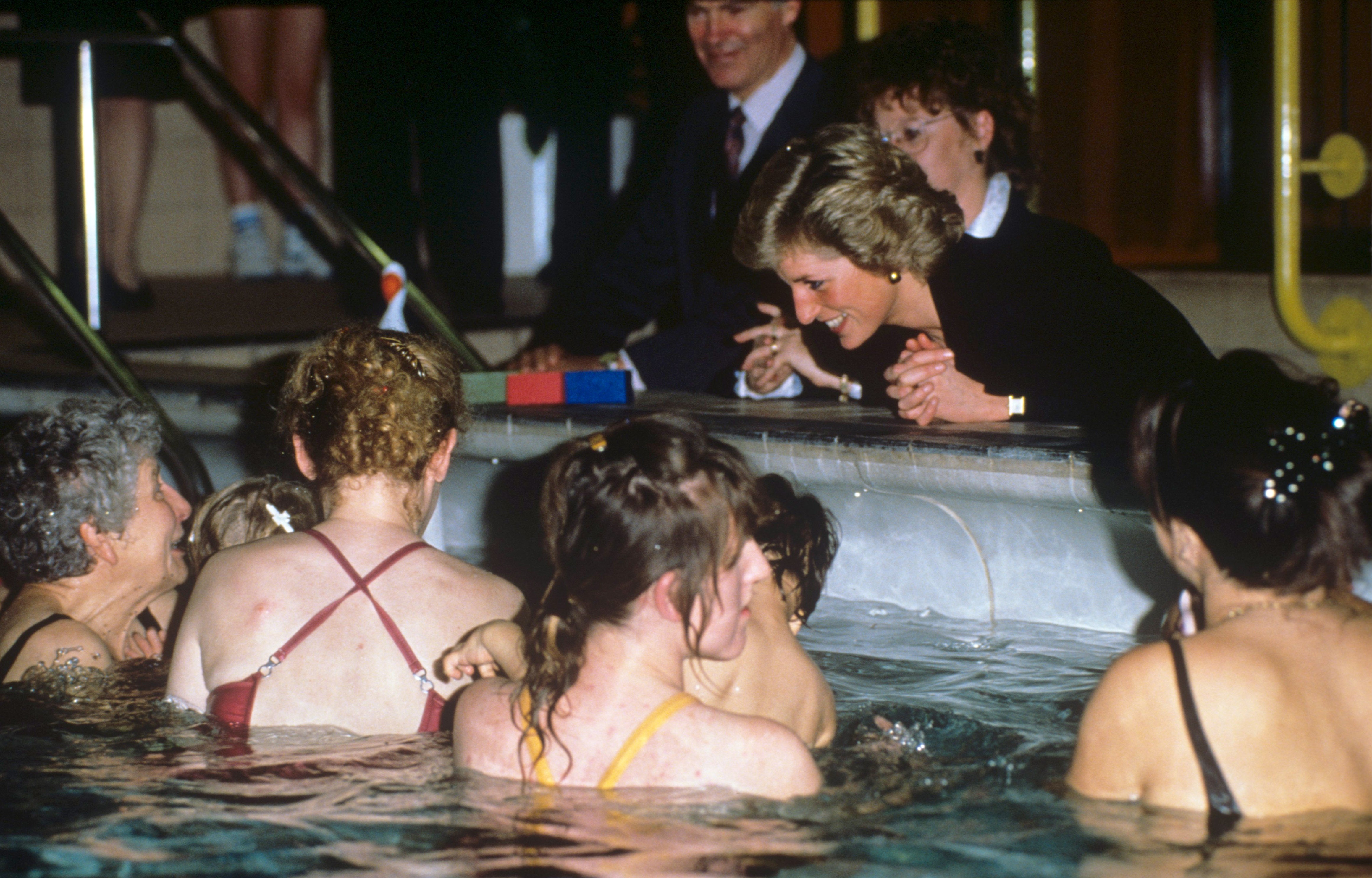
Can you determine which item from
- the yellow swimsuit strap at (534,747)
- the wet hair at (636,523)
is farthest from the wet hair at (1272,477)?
the yellow swimsuit strap at (534,747)

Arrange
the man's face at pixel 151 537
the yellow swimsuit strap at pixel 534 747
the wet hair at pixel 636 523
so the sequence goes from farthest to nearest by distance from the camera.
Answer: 1. the man's face at pixel 151 537
2. the yellow swimsuit strap at pixel 534 747
3. the wet hair at pixel 636 523

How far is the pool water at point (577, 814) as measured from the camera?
6.37 ft

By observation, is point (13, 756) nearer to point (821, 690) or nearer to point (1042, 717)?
point (821, 690)

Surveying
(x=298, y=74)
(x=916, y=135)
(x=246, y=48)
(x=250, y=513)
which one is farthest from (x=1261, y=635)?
(x=246, y=48)

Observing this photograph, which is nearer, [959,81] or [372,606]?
[372,606]

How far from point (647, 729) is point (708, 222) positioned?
2.53 m

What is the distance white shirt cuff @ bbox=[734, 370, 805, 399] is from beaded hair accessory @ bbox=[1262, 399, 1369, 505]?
7.29ft

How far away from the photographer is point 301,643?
2.41 meters

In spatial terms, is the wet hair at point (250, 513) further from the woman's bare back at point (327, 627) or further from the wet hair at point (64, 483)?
the woman's bare back at point (327, 627)

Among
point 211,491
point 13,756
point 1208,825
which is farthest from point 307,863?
point 211,491

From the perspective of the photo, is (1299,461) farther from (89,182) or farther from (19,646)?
(89,182)

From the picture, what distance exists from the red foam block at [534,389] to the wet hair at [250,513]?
1029 mm

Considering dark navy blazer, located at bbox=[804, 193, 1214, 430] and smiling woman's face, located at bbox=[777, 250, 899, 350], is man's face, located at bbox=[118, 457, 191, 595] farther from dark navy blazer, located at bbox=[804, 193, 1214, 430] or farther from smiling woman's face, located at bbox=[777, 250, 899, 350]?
dark navy blazer, located at bbox=[804, 193, 1214, 430]

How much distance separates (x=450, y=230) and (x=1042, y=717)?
424cm
